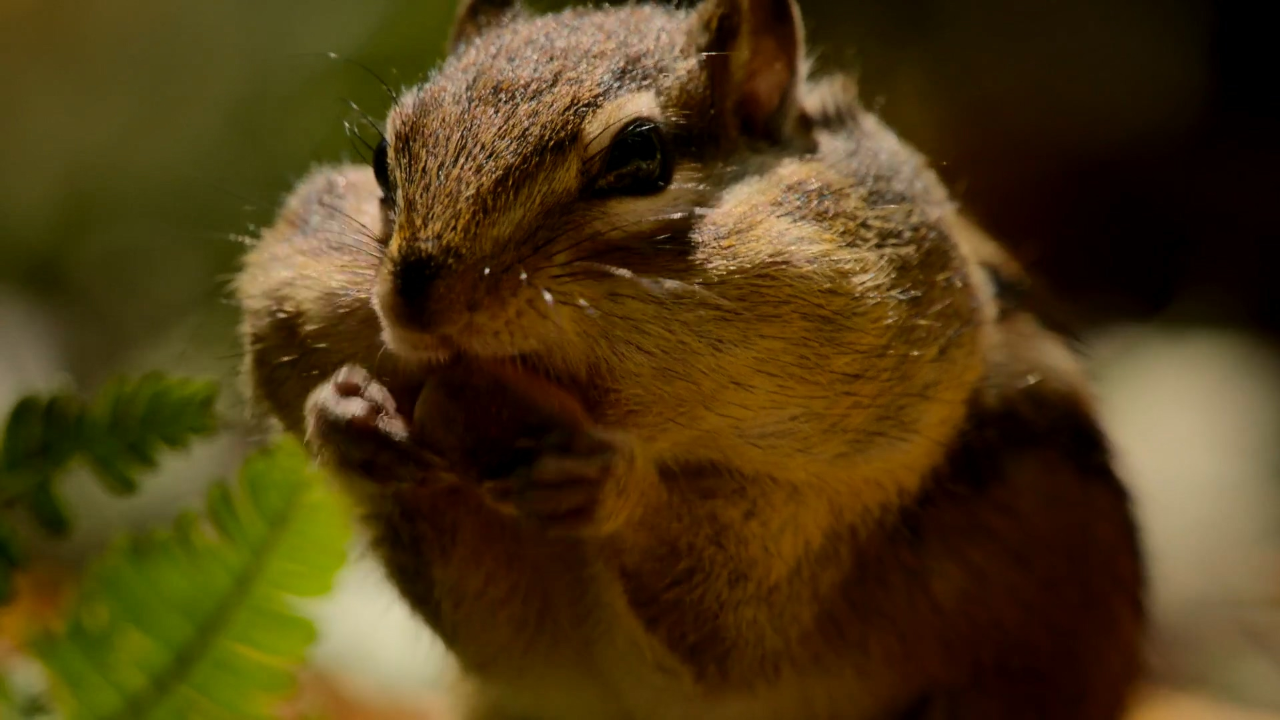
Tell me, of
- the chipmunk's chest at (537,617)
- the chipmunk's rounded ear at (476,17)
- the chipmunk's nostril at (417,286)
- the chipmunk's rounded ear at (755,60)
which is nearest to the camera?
the chipmunk's nostril at (417,286)

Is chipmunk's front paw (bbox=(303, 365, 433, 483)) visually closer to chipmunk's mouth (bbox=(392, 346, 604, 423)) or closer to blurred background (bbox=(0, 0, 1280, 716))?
chipmunk's mouth (bbox=(392, 346, 604, 423))

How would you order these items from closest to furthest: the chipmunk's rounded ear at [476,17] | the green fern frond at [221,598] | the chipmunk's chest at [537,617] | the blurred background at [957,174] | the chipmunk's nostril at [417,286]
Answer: the green fern frond at [221,598] → the chipmunk's nostril at [417,286] → the chipmunk's chest at [537,617] → the chipmunk's rounded ear at [476,17] → the blurred background at [957,174]

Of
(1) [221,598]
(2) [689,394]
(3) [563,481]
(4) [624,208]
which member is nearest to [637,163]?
(4) [624,208]

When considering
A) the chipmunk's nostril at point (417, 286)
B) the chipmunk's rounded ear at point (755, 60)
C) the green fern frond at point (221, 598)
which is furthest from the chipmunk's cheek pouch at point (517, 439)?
the chipmunk's rounded ear at point (755, 60)

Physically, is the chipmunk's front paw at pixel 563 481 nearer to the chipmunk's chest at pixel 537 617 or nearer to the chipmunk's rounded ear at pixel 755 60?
the chipmunk's chest at pixel 537 617

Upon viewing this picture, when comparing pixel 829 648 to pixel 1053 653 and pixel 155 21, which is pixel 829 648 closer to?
pixel 1053 653

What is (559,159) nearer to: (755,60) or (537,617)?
(755,60)

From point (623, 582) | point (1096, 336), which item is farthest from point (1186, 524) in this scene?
point (623, 582)

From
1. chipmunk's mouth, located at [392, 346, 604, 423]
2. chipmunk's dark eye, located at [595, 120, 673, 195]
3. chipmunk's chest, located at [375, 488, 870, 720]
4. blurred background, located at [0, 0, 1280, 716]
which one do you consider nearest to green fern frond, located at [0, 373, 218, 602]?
chipmunk's mouth, located at [392, 346, 604, 423]
